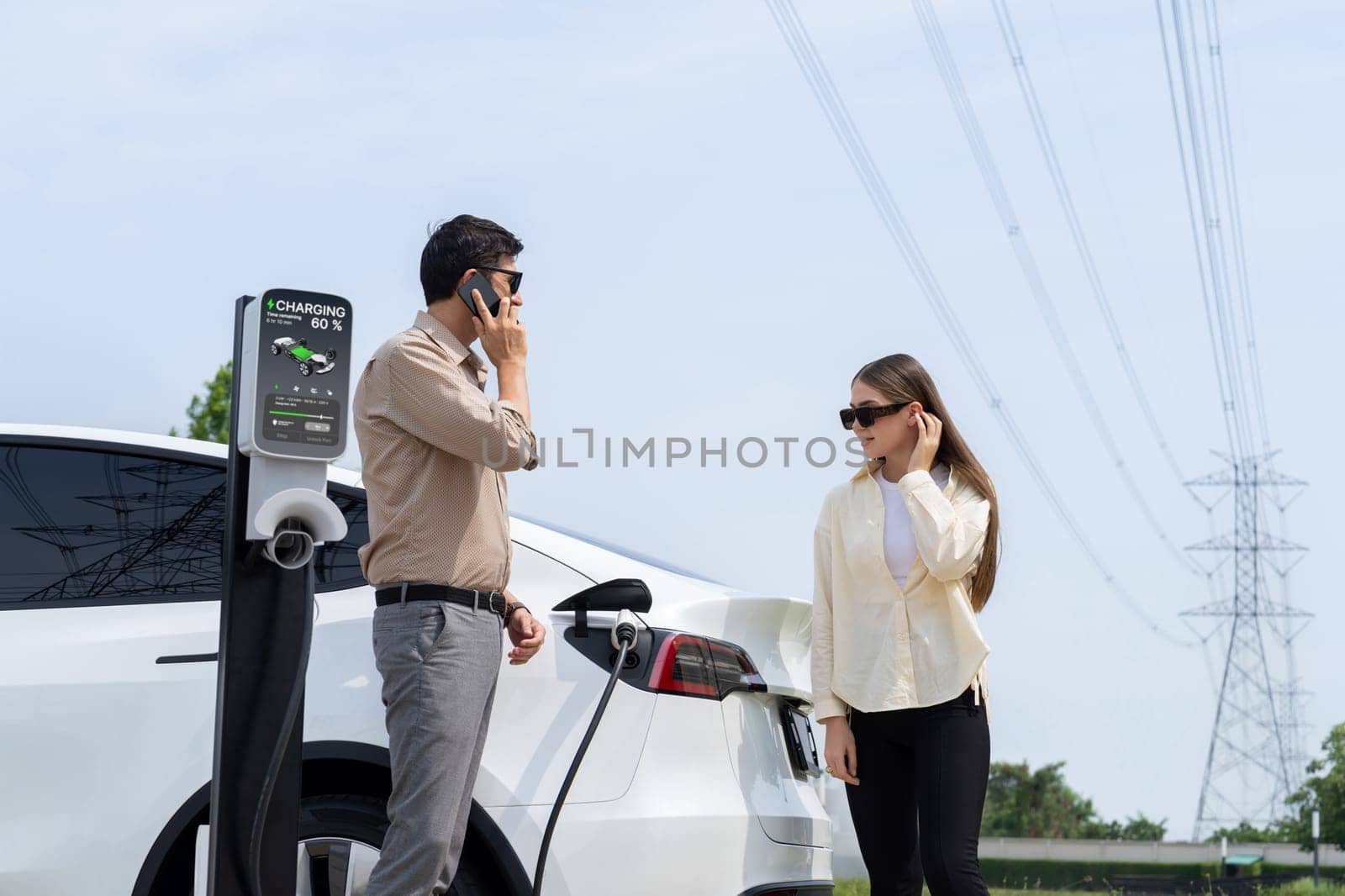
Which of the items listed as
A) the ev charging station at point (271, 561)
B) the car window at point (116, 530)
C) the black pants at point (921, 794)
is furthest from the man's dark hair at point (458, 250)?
the black pants at point (921, 794)

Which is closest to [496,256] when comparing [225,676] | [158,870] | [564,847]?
[225,676]

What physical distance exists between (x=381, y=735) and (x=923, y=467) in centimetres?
166

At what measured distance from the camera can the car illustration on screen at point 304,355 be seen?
309 centimetres

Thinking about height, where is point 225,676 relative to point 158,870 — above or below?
above

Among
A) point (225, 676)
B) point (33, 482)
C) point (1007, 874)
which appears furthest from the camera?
point (1007, 874)

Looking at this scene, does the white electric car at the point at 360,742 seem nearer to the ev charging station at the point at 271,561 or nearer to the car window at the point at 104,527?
the car window at the point at 104,527

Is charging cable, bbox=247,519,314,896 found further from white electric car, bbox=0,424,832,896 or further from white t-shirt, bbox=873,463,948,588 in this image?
white t-shirt, bbox=873,463,948,588

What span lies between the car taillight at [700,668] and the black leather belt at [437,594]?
0.49 meters

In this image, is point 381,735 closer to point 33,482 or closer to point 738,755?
point 738,755

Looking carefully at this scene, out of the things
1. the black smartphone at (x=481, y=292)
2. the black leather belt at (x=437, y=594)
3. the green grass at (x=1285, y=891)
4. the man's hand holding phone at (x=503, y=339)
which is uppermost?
the black smartphone at (x=481, y=292)

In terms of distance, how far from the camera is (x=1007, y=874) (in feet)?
37.1

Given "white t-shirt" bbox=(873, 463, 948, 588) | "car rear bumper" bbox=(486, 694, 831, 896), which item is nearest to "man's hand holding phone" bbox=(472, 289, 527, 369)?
"car rear bumper" bbox=(486, 694, 831, 896)

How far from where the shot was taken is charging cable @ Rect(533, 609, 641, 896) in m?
3.51

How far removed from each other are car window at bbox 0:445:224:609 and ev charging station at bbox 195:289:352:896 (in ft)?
2.53
